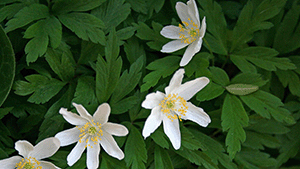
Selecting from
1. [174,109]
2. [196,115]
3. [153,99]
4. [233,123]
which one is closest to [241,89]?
[233,123]

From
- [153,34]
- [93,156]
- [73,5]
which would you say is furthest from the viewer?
[153,34]

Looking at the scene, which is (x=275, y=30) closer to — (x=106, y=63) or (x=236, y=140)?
(x=236, y=140)

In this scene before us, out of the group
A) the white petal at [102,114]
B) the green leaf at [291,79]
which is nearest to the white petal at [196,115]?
the white petal at [102,114]

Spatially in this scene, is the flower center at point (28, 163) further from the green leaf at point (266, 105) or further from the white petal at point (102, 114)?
the green leaf at point (266, 105)

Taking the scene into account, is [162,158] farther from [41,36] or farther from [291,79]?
[291,79]

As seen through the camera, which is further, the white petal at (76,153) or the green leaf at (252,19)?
the green leaf at (252,19)

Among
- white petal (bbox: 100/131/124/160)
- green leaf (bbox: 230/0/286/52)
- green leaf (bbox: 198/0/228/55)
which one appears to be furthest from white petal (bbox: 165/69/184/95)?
green leaf (bbox: 230/0/286/52)
